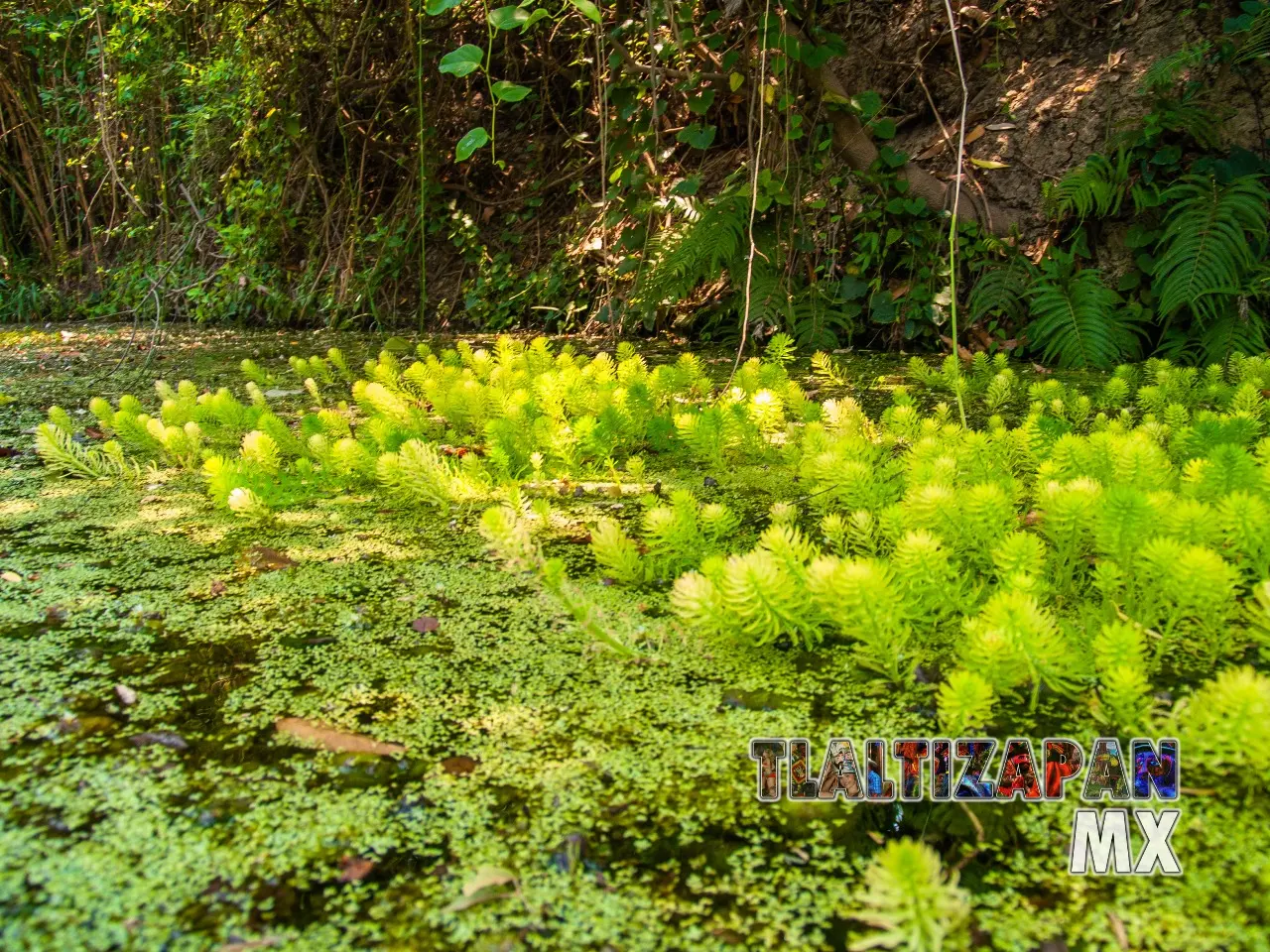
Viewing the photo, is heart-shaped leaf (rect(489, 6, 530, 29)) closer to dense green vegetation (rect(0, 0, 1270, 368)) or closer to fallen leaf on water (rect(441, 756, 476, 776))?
dense green vegetation (rect(0, 0, 1270, 368))

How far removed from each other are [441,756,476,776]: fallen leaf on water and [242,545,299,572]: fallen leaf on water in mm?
883

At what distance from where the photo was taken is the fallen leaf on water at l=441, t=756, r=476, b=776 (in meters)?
1.18

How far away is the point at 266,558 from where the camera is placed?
1982mm

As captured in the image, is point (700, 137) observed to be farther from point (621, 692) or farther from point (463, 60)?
point (621, 692)

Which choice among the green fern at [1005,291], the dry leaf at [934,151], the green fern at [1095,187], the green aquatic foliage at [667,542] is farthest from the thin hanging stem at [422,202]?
the green aquatic foliage at [667,542]

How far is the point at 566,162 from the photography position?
6.30 m

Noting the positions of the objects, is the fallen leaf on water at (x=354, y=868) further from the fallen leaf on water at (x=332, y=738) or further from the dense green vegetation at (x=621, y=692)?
the fallen leaf on water at (x=332, y=738)

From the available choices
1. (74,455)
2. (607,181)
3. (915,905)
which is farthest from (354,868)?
(607,181)

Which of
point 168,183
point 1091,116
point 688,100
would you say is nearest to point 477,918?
point 688,100

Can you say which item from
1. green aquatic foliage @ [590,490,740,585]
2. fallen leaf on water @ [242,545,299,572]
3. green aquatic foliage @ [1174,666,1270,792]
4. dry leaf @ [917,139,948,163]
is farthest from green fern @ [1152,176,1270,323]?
fallen leaf on water @ [242,545,299,572]

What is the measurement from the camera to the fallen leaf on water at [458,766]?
3.87 feet

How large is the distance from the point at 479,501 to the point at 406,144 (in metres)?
5.10

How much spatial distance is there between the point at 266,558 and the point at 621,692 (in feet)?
3.21

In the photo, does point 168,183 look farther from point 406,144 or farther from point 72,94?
point 406,144
